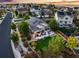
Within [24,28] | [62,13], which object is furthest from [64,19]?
[24,28]

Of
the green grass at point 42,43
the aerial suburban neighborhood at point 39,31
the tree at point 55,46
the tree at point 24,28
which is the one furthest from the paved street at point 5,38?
the tree at point 55,46

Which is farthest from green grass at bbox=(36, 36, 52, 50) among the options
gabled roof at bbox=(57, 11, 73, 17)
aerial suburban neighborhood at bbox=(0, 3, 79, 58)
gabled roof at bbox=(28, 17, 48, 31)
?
gabled roof at bbox=(57, 11, 73, 17)

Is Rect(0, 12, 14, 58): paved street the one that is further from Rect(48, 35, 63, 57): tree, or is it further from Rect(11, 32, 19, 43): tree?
Rect(48, 35, 63, 57): tree

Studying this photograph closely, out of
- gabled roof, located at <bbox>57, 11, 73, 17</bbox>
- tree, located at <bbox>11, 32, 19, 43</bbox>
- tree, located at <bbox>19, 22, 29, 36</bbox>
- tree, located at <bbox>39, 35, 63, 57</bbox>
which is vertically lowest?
tree, located at <bbox>39, 35, 63, 57</bbox>

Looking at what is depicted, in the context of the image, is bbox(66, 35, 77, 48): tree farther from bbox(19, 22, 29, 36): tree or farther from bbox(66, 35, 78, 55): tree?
bbox(19, 22, 29, 36): tree

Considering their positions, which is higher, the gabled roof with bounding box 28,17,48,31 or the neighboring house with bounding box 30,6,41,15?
the neighboring house with bounding box 30,6,41,15

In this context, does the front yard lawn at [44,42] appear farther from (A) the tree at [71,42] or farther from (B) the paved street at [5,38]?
(B) the paved street at [5,38]

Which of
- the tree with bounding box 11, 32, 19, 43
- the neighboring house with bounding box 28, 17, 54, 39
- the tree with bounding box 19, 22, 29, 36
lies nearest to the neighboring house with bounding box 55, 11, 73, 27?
the neighboring house with bounding box 28, 17, 54, 39

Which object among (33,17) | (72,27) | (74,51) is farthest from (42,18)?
(74,51)

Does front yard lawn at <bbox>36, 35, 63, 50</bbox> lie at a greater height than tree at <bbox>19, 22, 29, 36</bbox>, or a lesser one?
lesser
